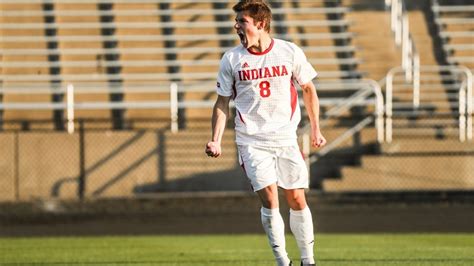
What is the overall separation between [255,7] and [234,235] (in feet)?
29.3

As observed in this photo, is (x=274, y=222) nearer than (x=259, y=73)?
No

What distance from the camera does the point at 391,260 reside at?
12.8 metres

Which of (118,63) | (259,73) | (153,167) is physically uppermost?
(259,73)

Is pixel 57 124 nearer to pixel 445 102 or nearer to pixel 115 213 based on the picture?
pixel 115 213

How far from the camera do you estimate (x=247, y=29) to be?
9.38 metres

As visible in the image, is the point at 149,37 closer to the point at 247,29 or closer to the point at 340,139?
the point at 340,139

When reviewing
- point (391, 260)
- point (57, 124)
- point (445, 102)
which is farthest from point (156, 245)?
point (445, 102)

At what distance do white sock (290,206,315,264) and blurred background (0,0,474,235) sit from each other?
9759 mm

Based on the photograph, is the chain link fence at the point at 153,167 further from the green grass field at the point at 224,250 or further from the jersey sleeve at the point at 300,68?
the jersey sleeve at the point at 300,68

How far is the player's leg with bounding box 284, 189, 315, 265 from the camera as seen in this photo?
9656 millimetres

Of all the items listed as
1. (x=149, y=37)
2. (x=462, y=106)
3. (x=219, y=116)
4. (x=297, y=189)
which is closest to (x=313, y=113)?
(x=297, y=189)

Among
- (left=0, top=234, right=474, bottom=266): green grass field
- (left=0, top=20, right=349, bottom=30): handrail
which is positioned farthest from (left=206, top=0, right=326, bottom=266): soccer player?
(left=0, top=20, right=349, bottom=30): handrail

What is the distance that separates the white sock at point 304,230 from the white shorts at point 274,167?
22 cm

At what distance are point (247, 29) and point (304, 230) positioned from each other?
153cm
